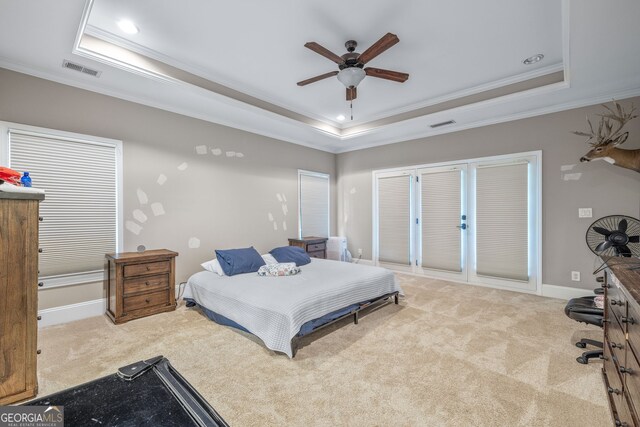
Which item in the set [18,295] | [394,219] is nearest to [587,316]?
[394,219]

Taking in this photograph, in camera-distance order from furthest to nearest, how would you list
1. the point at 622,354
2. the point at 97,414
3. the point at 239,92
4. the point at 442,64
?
the point at 239,92 < the point at 442,64 < the point at 622,354 < the point at 97,414

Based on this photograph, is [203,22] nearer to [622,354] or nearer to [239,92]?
[239,92]

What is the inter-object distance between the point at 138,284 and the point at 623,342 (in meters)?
3.98

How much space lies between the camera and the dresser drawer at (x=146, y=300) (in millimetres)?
3203

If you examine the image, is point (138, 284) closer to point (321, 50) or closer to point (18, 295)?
point (18, 295)

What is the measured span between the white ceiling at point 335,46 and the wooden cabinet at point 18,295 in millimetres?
1561

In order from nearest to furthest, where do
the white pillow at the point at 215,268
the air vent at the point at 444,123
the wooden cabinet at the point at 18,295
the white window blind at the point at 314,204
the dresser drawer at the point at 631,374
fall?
the dresser drawer at the point at 631,374 → the wooden cabinet at the point at 18,295 → the white pillow at the point at 215,268 → the air vent at the point at 444,123 → the white window blind at the point at 314,204

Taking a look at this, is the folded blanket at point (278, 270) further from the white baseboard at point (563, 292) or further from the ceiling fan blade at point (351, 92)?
the white baseboard at point (563, 292)

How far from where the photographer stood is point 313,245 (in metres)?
5.41

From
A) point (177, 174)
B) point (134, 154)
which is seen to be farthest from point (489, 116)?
point (134, 154)

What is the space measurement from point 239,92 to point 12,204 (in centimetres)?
282

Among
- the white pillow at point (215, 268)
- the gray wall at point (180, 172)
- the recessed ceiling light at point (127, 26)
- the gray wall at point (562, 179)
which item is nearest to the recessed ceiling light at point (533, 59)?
the gray wall at point (562, 179)

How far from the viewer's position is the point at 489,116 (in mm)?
4434

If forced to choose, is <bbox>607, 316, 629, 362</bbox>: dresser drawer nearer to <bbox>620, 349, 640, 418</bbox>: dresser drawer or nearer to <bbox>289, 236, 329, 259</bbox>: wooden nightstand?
<bbox>620, 349, 640, 418</bbox>: dresser drawer
